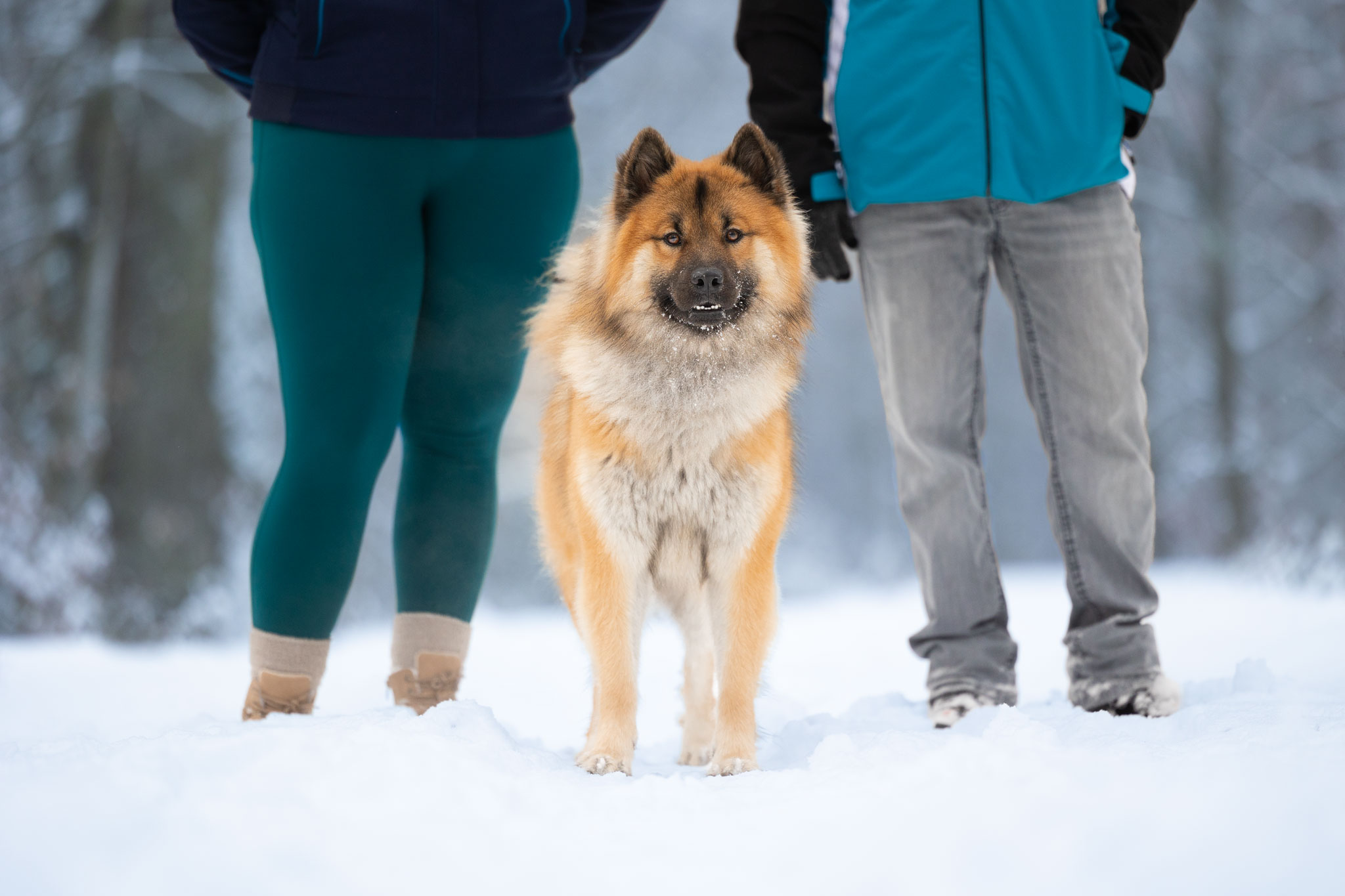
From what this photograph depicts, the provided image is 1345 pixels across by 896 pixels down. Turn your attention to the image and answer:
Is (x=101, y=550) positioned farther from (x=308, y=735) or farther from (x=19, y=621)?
(x=308, y=735)

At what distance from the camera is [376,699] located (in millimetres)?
2992

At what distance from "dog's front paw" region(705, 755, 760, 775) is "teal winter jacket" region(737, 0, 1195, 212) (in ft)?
3.92

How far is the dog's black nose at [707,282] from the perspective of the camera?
1852 mm

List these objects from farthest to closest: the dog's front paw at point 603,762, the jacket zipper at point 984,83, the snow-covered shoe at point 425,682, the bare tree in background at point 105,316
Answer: the bare tree in background at point 105,316
the jacket zipper at point 984,83
the snow-covered shoe at point 425,682
the dog's front paw at point 603,762

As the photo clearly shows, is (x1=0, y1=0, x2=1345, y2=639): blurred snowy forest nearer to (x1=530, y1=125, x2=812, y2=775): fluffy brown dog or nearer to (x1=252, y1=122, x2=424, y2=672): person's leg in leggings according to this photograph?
(x1=530, y1=125, x2=812, y2=775): fluffy brown dog

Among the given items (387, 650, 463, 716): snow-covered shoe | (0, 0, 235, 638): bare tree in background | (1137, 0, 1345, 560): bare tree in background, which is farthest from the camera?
(1137, 0, 1345, 560): bare tree in background

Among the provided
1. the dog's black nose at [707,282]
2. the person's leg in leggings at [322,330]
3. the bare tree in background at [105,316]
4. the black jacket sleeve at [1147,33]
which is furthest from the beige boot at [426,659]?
the bare tree in background at [105,316]

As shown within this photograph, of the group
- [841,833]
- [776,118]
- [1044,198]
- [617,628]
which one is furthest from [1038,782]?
[776,118]

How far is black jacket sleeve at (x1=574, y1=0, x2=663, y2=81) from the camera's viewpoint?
2088 millimetres

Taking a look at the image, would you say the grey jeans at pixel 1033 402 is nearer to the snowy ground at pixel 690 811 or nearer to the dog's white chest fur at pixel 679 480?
the snowy ground at pixel 690 811

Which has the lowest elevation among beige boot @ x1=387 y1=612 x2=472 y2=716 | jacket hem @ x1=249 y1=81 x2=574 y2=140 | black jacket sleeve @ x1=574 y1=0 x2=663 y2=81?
beige boot @ x1=387 y1=612 x2=472 y2=716

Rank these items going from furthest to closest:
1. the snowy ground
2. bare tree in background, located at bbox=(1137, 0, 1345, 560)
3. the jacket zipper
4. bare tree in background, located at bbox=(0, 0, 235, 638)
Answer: bare tree in background, located at bbox=(1137, 0, 1345, 560) < bare tree in background, located at bbox=(0, 0, 235, 638) < the jacket zipper < the snowy ground

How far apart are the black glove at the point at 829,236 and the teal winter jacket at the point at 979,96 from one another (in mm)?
28

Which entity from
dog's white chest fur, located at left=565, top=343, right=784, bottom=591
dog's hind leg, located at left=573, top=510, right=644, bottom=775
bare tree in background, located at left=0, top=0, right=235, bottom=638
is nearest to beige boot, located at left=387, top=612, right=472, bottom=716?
dog's hind leg, located at left=573, top=510, right=644, bottom=775
